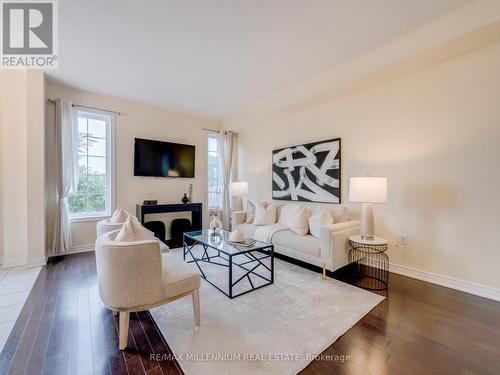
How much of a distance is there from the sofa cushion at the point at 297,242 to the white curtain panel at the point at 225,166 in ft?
7.21

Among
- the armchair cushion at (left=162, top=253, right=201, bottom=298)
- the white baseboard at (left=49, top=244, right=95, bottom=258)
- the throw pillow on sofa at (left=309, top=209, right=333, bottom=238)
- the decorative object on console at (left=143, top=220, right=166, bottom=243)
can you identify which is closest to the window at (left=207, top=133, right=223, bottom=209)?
the decorative object on console at (left=143, top=220, right=166, bottom=243)

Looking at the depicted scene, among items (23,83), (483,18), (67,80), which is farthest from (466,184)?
(23,83)

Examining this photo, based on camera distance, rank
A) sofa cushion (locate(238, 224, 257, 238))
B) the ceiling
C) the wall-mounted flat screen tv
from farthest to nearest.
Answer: the wall-mounted flat screen tv, sofa cushion (locate(238, 224, 257, 238)), the ceiling

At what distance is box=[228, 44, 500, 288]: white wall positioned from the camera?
232 cm

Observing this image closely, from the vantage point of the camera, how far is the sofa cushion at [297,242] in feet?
9.43

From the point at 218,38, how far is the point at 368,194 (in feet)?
8.10

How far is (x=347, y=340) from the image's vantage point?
66.2 inches

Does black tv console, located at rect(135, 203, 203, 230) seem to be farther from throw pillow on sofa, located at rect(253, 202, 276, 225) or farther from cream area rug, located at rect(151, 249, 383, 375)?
cream area rug, located at rect(151, 249, 383, 375)

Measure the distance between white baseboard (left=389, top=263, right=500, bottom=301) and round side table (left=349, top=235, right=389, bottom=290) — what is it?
0.16 m

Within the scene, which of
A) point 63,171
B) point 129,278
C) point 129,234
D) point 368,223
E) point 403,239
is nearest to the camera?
point 129,278

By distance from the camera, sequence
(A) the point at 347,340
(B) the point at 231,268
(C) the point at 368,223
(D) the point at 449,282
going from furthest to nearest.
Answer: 1. (C) the point at 368,223
2. (D) the point at 449,282
3. (B) the point at 231,268
4. (A) the point at 347,340

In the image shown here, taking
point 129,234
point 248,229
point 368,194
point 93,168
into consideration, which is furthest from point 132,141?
A: point 368,194

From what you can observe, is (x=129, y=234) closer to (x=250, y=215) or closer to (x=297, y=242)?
(x=297, y=242)

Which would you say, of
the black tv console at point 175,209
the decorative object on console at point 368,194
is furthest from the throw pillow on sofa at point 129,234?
the decorative object on console at point 368,194
